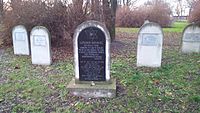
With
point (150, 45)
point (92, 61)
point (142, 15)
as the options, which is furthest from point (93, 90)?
point (142, 15)

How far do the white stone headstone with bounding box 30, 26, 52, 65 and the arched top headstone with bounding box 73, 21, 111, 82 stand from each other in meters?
2.85

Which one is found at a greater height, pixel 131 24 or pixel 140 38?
pixel 131 24

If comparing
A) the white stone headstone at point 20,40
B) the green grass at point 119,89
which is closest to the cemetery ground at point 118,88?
the green grass at point 119,89

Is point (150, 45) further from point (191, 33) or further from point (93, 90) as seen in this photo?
point (191, 33)

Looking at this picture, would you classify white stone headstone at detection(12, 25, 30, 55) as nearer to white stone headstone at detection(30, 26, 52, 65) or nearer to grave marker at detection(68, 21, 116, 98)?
white stone headstone at detection(30, 26, 52, 65)

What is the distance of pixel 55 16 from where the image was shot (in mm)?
9914

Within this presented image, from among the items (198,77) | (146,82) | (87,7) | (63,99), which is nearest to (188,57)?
(198,77)

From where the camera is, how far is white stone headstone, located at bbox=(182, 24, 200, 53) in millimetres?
8797

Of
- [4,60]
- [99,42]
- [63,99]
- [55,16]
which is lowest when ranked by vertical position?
[63,99]

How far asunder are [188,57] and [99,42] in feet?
16.4

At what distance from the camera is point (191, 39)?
900cm

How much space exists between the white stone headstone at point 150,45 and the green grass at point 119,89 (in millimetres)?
298

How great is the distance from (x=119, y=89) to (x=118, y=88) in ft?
0.18

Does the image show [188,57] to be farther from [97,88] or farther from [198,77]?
[97,88]
